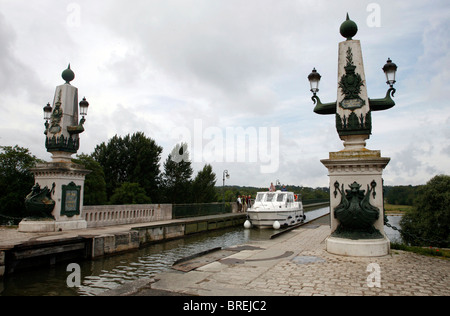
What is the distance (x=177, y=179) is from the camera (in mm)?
42000

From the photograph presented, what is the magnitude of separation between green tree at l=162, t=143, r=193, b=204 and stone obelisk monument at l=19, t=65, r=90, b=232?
27016 mm

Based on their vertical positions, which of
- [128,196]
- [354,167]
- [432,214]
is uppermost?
[354,167]

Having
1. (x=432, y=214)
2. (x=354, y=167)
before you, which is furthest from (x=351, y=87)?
(x=432, y=214)

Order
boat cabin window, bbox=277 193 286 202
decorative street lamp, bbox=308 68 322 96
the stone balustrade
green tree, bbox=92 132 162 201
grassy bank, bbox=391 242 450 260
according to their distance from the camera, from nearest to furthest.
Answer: grassy bank, bbox=391 242 450 260
decorative street lamp, bbox=308 68 322 96
the stone balustrade
boat cabin window, bbox=277 193 286 202
green tree, bbox=92 132 162 201

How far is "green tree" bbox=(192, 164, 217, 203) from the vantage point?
43.8 m

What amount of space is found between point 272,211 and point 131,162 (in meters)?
24.4

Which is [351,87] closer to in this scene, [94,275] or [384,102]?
[384,102]

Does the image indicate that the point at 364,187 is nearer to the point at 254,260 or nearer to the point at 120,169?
the point at 254,260

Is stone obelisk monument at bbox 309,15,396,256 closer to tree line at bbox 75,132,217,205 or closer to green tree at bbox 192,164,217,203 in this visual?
tree line at bbox 75,132,217,205

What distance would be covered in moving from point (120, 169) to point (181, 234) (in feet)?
80.8

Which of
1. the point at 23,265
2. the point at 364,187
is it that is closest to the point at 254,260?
the point at 364,187

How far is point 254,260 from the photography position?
829 centimetres

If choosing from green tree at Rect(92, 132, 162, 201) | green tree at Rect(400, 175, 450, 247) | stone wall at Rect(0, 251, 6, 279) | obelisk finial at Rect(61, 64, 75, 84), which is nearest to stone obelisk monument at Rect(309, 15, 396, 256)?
green tree at Rect(400, 175, 450, 247)

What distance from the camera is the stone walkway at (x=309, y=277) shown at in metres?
5.37
